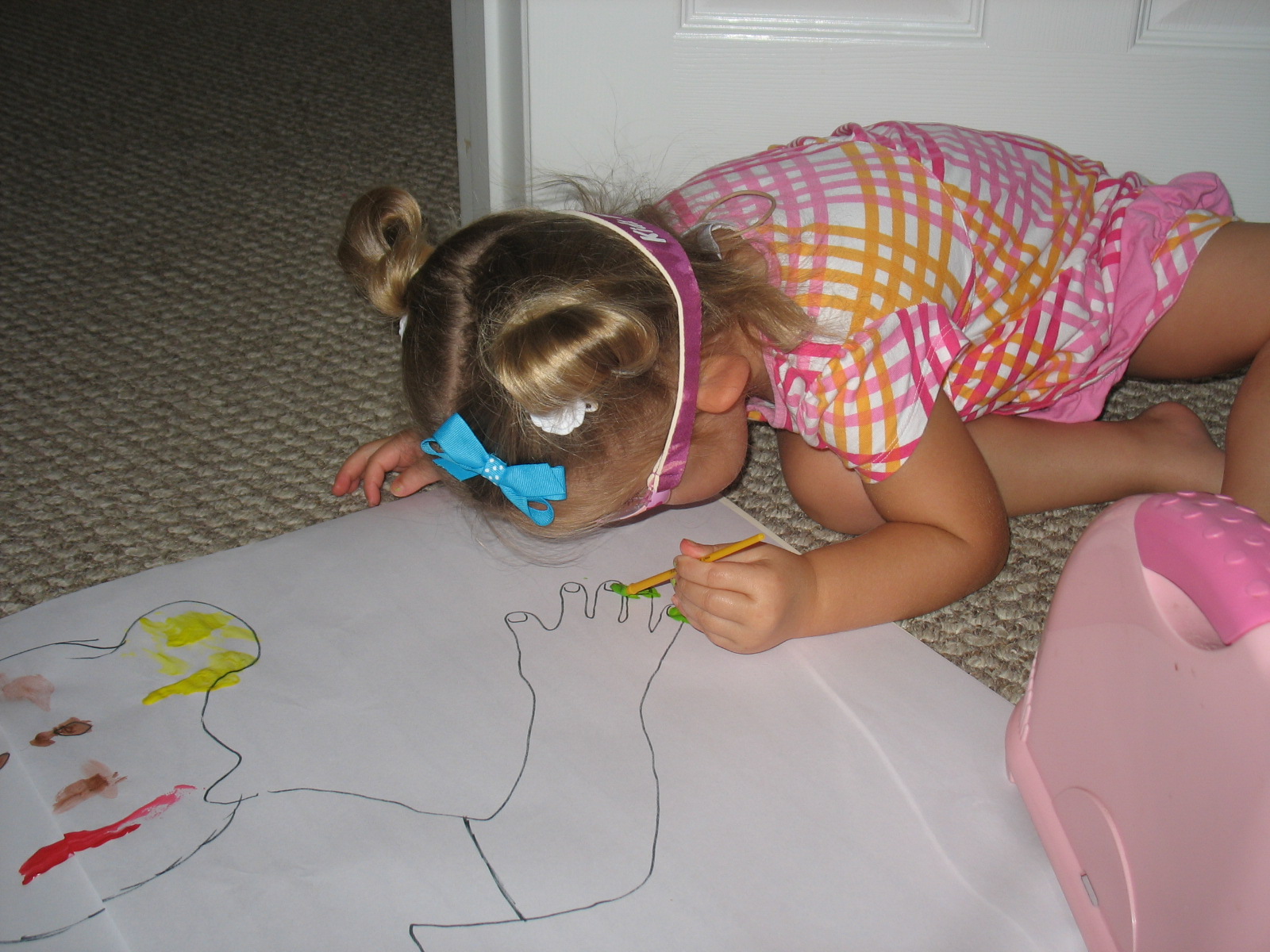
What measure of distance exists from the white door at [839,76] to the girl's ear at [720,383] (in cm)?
29

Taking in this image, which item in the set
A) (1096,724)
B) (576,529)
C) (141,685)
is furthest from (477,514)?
(1096,724)

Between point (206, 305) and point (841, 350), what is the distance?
0.51 meters

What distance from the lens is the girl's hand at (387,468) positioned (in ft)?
1.94

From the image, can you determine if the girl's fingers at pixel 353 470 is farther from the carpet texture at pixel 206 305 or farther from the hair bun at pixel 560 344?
the hair bun at pixel 560 344

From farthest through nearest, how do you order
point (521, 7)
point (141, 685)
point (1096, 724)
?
point (521, 7) < point (141, 685) < point (1096, 724)

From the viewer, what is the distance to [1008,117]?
768 millimetres

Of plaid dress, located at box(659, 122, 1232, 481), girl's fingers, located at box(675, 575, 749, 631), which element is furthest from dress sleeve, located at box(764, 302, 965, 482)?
girl's fingers, located at box(675, 575, 749, 631)

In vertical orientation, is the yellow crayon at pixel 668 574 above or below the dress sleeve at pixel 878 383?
below

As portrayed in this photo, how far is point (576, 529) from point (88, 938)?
0.27 metres

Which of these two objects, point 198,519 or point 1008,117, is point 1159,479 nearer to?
point 1008,117

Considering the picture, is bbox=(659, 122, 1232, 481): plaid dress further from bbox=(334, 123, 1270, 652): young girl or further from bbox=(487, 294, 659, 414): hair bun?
bbox=(487, 294, 659, 414): hair bun

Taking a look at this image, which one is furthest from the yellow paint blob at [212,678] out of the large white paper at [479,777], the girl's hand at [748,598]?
the girl's hand at [748,598]

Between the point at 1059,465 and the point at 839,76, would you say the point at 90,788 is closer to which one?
the point at 1059,465

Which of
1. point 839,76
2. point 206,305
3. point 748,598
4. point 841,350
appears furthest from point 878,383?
point 206,305
